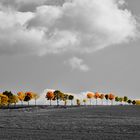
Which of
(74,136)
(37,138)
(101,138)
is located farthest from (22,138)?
(101,138)

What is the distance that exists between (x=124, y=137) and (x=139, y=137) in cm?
163

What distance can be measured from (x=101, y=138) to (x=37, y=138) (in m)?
6.91

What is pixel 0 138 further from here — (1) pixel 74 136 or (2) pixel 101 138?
(2) pixel 101 138

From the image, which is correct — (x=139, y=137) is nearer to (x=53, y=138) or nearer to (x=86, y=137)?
(x=86, y=137)

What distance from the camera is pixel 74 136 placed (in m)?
40.6

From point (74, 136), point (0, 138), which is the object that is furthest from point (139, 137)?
point (0, 138)

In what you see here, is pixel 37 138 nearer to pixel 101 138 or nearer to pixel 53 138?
pixel 53 138

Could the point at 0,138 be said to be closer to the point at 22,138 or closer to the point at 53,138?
the point at 22,138

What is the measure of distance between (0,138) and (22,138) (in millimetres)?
2321

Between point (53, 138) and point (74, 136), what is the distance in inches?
116

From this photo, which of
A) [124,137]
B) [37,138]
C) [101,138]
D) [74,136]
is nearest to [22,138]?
[37,138]

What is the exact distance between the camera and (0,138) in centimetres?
3825

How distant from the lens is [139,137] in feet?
130

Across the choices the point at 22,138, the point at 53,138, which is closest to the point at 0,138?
the point at 22,138
